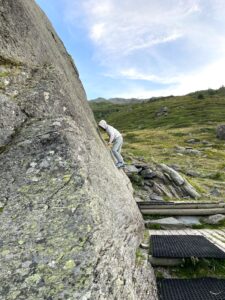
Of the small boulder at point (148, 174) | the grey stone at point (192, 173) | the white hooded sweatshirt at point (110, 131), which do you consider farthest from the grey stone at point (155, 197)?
the grey stone at point (192, 173)

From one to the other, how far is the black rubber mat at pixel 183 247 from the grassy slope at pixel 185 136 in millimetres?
9206

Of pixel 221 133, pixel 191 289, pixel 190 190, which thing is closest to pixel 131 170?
pixel 190 190

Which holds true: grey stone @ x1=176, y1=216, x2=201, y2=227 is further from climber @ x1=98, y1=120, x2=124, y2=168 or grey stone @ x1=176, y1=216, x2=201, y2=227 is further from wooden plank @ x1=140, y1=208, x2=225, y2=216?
climber @ x1=98, y1=120, x2=124, y2=168

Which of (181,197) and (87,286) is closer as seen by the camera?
(87,286)

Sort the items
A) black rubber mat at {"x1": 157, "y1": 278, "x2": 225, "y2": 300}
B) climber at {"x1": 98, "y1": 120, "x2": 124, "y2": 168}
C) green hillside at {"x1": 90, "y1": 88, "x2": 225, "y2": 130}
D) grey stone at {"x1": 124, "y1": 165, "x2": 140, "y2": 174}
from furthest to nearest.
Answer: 1. green hillside at {"x1": 90, "y1": 88, "x2": 225, "y2": 130}
2. grey stone at {"x1": 124, "y1": 165, "x2": 140, "y2": 174}
3. climber at {"x1": 98, "y1": 120, "x2": 124, "y2": 168}
4. black rubber mat at {"x1": 157, "y1": 278, "x2": 225, "y2": 300}

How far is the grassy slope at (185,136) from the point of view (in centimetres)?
3006

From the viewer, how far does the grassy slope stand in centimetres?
3006

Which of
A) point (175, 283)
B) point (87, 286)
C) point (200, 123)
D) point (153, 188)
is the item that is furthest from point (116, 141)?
point (200, 123)

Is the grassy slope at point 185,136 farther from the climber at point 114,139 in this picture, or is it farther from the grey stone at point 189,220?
the climber at point 114,139

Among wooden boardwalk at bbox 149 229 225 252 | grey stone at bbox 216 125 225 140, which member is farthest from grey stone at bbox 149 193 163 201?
grey stone at bbox 216 125 225 140

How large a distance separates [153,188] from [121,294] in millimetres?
14516

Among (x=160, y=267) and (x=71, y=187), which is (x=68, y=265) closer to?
(x=71, y=187)

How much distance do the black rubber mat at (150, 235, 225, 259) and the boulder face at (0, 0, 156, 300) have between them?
106 cm

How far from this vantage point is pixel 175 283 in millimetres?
8031
